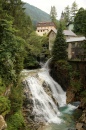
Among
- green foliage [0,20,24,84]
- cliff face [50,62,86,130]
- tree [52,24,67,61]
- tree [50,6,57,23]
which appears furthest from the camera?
tree [50,6,57,23]

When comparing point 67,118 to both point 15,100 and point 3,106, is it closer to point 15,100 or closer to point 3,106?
point 15,100

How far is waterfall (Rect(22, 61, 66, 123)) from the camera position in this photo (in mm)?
24922

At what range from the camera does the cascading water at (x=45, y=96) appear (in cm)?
2486

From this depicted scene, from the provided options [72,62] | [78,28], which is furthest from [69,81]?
[78,28]

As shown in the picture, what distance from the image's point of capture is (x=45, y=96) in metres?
28.4

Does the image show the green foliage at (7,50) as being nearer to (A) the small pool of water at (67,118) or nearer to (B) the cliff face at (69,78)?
(A) the small pool of water at (67,118)

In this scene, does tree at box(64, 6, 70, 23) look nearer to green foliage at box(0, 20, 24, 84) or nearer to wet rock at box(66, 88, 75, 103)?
wet rock at box(66, 88, 75, 103)

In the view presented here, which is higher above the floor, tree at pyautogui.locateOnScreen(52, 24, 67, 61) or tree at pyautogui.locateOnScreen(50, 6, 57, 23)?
tree at pyautogui.locateOnScreen(50, 6, 57, 23)

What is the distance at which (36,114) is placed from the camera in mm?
24484

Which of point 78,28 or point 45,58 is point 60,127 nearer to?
point 45,58

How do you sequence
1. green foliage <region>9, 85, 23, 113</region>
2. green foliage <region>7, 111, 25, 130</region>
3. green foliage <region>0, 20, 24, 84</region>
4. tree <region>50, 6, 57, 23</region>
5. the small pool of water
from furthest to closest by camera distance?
tree <region>50, 6, 57, 23</region> < the small pool of water < green foliage <region>9, 85, 23, 113</region> < green foliage <region>0, 20, 24, 84</region> < green foliage <region>7, 111, 25, 130</region>

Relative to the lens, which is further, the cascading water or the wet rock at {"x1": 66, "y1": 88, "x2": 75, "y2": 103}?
the wet rock at {"x1": 66, "y1": 88, "x2": 75, "y2": 103}

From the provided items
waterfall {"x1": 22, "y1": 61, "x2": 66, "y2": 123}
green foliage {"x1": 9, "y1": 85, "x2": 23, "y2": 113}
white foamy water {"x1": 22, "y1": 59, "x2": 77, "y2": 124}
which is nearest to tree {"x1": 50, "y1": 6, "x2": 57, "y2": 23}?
waterfall {"x1": 22, "y1": 61, "x2": 66, "y2": 123}

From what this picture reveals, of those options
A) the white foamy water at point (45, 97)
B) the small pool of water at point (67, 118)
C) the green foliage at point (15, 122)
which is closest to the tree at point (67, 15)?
the white foamy water at point (45, 97)
